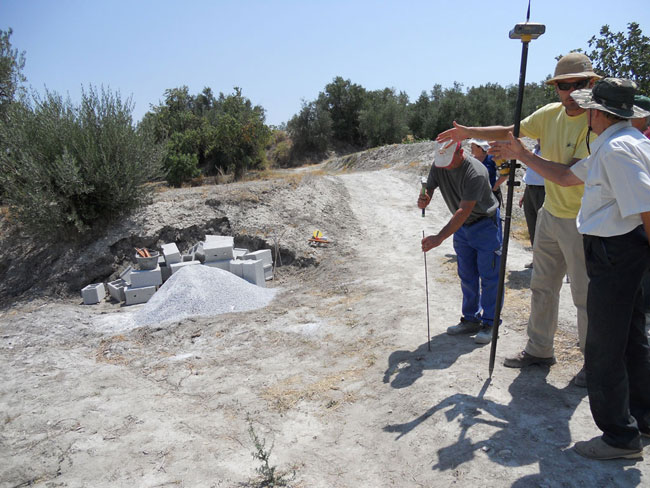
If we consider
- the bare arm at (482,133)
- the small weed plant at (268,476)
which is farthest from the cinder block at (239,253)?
Result: the small weed plant at (268,476)

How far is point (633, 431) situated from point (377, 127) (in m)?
31.4

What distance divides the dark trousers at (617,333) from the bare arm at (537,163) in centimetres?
46

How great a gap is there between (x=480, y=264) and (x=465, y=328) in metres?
0.70

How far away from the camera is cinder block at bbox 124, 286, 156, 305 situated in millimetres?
7227

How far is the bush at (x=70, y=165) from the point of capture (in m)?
8.14

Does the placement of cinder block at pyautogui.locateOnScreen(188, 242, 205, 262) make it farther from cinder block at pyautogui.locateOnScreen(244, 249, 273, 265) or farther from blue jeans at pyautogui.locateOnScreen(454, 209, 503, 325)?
blue jeans at pyautogui.locateOnScreen(454, 209, 503, 325)

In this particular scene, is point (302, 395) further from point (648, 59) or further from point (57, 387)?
point (648, 59)

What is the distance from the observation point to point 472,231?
158 inches

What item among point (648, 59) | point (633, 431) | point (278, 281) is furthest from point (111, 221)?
point (648, 59)

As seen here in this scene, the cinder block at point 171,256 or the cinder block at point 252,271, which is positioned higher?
the cinder block at point 171,256

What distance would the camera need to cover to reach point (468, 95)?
34219 millimetres

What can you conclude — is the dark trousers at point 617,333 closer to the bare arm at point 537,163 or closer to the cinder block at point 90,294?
the bare arm at point 537,163

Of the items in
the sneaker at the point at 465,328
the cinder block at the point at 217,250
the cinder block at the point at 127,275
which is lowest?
the cinder block at the point at 127,275

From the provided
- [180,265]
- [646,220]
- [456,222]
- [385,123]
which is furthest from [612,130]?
[385,123]
